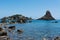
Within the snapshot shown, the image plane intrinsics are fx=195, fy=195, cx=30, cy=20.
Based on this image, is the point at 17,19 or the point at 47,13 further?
the point at 47,13

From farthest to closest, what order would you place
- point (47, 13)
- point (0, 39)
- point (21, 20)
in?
point (47, 13) < point (21, 20) < point (0, 39)

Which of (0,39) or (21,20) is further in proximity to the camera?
(21,20)

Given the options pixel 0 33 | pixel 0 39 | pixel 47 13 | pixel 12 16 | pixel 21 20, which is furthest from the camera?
pixel 47 13

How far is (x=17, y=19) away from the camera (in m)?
144

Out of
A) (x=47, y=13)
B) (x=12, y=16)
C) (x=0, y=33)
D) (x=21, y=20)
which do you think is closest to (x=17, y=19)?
(x=21, y=20)

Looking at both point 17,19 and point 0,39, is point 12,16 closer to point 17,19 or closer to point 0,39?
point 17,19

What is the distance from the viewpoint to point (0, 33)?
123 ft

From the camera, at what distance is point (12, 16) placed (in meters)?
161

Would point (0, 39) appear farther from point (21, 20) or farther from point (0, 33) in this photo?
point (21, 20)

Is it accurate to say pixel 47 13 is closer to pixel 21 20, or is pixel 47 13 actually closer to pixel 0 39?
pixel 21 20

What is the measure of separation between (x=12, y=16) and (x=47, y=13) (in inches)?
1734

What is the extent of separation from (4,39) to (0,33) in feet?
19.8

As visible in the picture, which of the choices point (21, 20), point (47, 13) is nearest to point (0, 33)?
point (21, 20)

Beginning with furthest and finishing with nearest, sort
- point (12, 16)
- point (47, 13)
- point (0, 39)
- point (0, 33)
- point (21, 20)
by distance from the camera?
point (47, 13) → point (12, 16) → point (21, 20) → point (0, 33) → point (0, 39)
